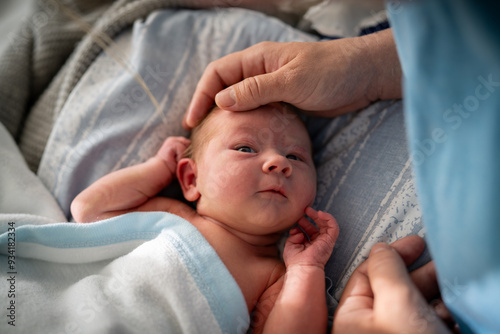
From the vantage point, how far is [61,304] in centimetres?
95

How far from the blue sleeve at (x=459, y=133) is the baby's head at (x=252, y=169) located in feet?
1.29

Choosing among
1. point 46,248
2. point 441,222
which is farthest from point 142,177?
point 441,222

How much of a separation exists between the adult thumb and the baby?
1.8 inches

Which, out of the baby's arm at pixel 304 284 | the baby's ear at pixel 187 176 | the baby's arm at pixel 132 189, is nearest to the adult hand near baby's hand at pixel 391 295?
the baby's arm at pixel 304 284

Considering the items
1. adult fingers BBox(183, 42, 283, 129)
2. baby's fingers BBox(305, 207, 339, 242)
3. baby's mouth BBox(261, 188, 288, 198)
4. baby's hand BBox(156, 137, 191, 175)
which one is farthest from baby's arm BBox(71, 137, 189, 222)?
baby's fingers BBox(305, 207, 339, 242)

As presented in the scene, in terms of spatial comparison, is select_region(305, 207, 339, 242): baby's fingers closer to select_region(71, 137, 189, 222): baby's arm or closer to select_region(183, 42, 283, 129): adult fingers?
select_region(183, 42, 283, 129): adult fingers

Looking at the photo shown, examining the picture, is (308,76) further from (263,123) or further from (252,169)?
(252,169)

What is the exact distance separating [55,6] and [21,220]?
2.98ft

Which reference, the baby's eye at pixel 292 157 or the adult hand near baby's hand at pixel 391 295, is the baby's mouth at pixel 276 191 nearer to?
the baby's eye at pixel 292 157

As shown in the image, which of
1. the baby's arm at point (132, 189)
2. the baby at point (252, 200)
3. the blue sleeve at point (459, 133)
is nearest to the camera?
the blue sleeve at point (459, 133)

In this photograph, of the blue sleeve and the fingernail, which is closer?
the blue sleeve

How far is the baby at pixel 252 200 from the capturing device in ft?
3.27

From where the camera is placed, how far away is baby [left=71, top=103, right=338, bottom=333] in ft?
3.27

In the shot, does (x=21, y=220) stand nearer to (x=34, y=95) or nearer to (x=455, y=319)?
(x=34, y=95)
